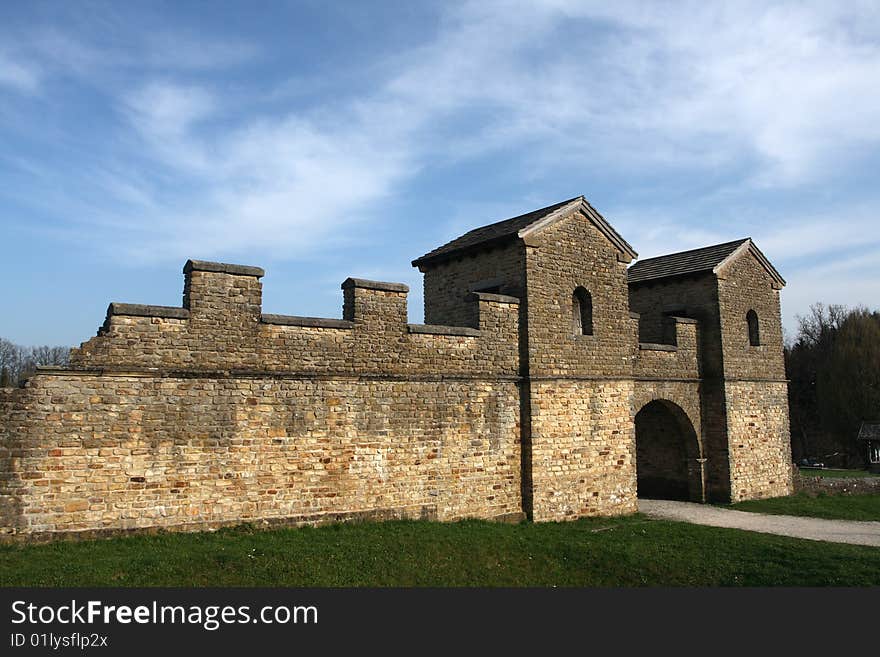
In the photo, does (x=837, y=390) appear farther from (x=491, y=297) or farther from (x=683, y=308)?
(x=491, y=297)

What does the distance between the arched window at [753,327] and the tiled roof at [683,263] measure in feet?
6.98

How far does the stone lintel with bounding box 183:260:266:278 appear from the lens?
35.6 ft

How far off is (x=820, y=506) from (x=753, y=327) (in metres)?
5.52

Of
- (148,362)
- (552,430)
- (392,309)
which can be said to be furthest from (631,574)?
(148,362)

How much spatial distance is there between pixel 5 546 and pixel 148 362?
3098 mm

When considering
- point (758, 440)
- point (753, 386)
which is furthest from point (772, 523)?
point (753, 386)

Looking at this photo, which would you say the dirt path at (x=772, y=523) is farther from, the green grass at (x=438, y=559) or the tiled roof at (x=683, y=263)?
the tiled roof at (x=683, y=263)

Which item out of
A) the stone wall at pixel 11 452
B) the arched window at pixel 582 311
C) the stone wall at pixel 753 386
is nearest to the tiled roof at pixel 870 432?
the stone wall at pixel 753 386

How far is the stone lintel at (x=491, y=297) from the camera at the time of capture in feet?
45.4

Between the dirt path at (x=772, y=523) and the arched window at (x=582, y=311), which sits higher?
the arched window at (x=582, y=311)

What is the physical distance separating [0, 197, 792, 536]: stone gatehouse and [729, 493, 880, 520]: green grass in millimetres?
646

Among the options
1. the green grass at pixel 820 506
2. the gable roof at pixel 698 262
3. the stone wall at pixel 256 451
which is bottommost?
the green grass at pixel 820 506

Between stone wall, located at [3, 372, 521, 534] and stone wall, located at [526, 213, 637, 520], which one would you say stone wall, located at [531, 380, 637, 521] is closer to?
stone wall, located at [526, 213, 637, 520]

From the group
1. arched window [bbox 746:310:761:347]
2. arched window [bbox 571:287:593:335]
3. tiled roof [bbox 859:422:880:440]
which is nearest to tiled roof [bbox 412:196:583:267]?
arched window [bbox 571:287:593:335]
